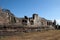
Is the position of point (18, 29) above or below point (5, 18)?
below

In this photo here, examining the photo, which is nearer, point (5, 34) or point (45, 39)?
point (45, 39)

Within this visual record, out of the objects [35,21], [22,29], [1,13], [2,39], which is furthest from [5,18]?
[35,21]

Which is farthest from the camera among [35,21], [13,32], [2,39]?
[35,21]

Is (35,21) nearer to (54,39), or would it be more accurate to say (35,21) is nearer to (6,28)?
(6,28)

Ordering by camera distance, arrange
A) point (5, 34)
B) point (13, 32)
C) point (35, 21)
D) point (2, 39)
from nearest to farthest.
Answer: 1. point (2, 39)
2. point (5, 34)
3. point (13, 32)
4. point (35, 21)

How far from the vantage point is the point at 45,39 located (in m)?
13.2

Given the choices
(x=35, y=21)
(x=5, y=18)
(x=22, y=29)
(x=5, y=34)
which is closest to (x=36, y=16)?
(x=35, y=21)

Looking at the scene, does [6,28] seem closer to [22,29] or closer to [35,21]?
[22,29]

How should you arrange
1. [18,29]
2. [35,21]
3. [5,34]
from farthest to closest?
[35,21] → [18,29] → [5,34]

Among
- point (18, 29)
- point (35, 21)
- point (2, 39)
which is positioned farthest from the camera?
point (35, 21)

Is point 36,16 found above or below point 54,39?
above

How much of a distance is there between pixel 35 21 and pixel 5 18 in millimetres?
14710

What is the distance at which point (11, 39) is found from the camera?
1286 cm

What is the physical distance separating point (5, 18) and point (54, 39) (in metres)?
9.74
